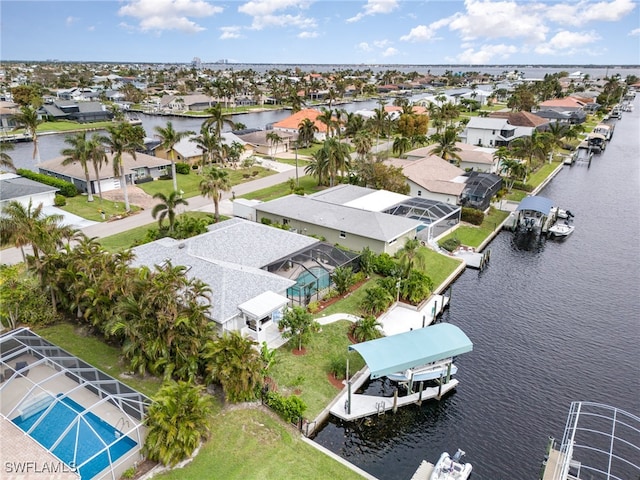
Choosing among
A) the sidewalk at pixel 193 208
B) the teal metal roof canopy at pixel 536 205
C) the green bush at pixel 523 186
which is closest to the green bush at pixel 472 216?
the teal metal roof canopy at pixel 536 205

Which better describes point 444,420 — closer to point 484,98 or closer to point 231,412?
point 231,412

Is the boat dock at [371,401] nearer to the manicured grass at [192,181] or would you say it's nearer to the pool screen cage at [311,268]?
the pool screen cage at [311,268]

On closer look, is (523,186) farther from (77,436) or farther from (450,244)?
(77,436)

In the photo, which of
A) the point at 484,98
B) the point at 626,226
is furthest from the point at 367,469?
the point at 484,98

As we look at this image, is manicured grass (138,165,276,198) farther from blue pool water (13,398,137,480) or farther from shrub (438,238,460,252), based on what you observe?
blue pool water (13,398,137,480)

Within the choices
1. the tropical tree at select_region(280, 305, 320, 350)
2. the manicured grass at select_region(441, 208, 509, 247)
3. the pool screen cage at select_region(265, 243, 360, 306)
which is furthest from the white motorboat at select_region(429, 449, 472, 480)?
the manicured grass at select_region(441, 208, 509, 247)

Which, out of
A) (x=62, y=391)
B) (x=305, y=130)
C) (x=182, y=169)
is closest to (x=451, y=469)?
(x=62, y=391)

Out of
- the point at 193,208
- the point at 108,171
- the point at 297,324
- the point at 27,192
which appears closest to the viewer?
the point at 297,324
